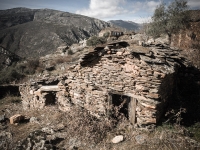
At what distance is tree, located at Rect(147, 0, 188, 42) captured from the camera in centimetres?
1717

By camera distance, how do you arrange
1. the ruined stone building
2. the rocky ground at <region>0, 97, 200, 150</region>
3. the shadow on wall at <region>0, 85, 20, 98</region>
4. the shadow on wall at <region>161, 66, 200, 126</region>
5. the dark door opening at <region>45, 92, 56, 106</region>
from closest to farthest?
the rocky ground at <region>0, 97, 200, 150</region>, the ruined stone building, the shadow on wall at <region>161, 66, 200, 126</region>, the dark door opening at <region>45, 92, 56, 106</region>, the shadow on wall at <region>0, 85, 20, 98</region>

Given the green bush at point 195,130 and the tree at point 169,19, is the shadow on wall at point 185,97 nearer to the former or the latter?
the green bush at point 195,130

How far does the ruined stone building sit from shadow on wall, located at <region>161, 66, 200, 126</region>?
0.53 metres

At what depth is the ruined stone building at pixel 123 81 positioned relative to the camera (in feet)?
16.2

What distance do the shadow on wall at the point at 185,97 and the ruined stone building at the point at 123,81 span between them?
0.53 m

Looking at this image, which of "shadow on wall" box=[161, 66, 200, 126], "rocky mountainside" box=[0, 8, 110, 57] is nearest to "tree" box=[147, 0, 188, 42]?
"shadow on wall" box=[161, 66, 200, 126]

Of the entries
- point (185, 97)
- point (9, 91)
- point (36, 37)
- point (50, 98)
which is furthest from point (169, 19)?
point (36, 37)

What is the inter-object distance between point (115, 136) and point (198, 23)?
59.4 ft

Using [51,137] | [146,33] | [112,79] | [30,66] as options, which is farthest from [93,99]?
[30,66]

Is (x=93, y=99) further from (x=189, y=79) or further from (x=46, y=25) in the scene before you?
(x=46, y=25)

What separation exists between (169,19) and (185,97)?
45.7 ft

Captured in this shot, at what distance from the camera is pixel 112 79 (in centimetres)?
579

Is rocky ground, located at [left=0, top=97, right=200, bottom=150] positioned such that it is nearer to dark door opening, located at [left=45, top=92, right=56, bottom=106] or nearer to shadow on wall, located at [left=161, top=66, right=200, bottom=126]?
shadow on wall, located at [left=161, top=66, right=200, bottom=126]

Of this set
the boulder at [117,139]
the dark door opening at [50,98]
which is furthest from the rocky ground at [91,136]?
the dark door opening at [50,98]
